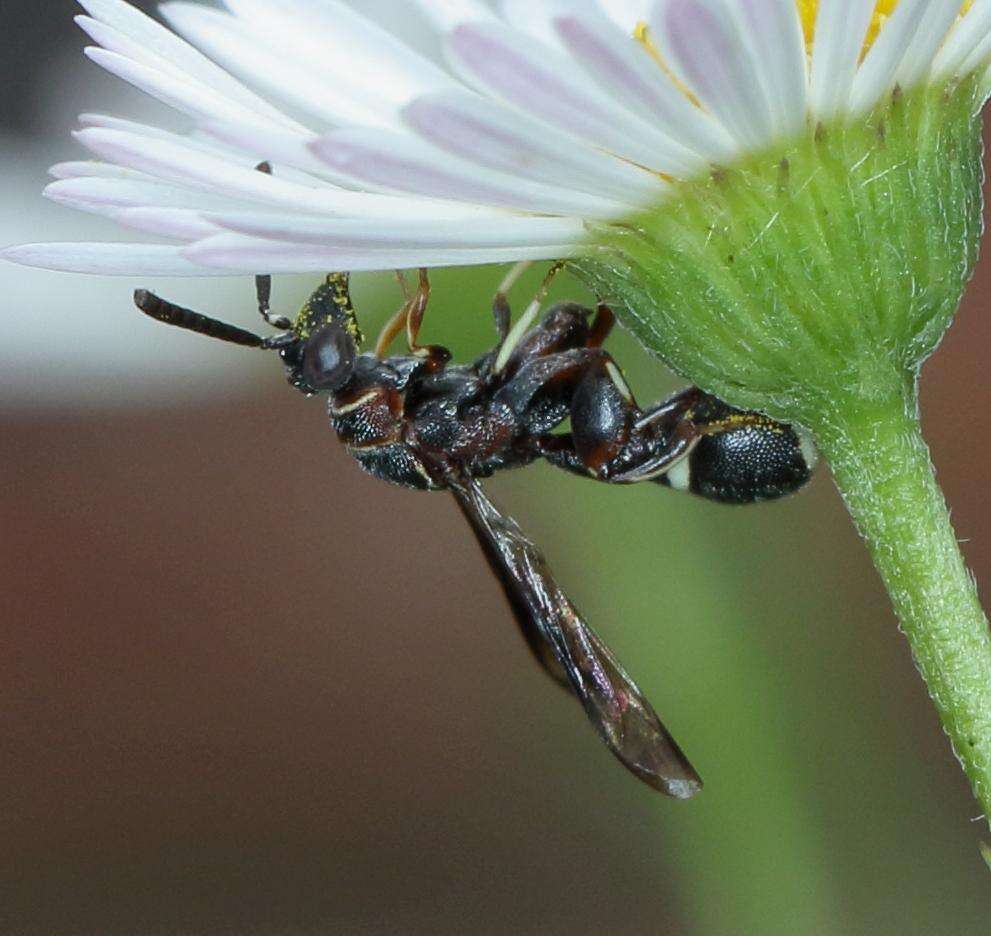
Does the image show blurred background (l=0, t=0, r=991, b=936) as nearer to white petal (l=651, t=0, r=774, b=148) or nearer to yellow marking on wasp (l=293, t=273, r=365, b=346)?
yellow marking on wasp (l=293, t=273, r=365, b=346)

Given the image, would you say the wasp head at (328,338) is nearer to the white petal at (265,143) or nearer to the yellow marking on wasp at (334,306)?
the yellow marking on wasp at (334,306)

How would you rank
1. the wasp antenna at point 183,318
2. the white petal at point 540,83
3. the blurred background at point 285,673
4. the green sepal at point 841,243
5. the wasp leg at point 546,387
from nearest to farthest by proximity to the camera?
the white petal at point 540,83 < the green sepal at point 841,243 < the wasp antenna at point 183,318 < the wasp leg at point 546,387 < the blurred background at point 285,673

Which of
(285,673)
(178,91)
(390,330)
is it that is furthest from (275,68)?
(285,673)

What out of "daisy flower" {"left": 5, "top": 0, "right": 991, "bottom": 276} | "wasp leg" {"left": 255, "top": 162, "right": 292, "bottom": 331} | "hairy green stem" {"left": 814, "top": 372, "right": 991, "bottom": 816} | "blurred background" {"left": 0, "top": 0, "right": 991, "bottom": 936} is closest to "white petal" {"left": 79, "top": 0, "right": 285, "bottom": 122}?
"daisy flower" {"left": 5, "top": 0, "right": 991, "bottom": 276}

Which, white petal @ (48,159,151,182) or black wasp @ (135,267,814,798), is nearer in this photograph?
white petal @ (48,159,151,182)

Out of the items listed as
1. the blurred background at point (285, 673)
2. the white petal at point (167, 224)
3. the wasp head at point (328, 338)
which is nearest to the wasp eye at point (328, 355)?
the wasp head at point (328, 338)

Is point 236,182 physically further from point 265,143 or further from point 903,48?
point 903,48

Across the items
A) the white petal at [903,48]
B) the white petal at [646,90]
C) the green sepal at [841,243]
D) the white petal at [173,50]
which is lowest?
the green sepal at [841,243]
